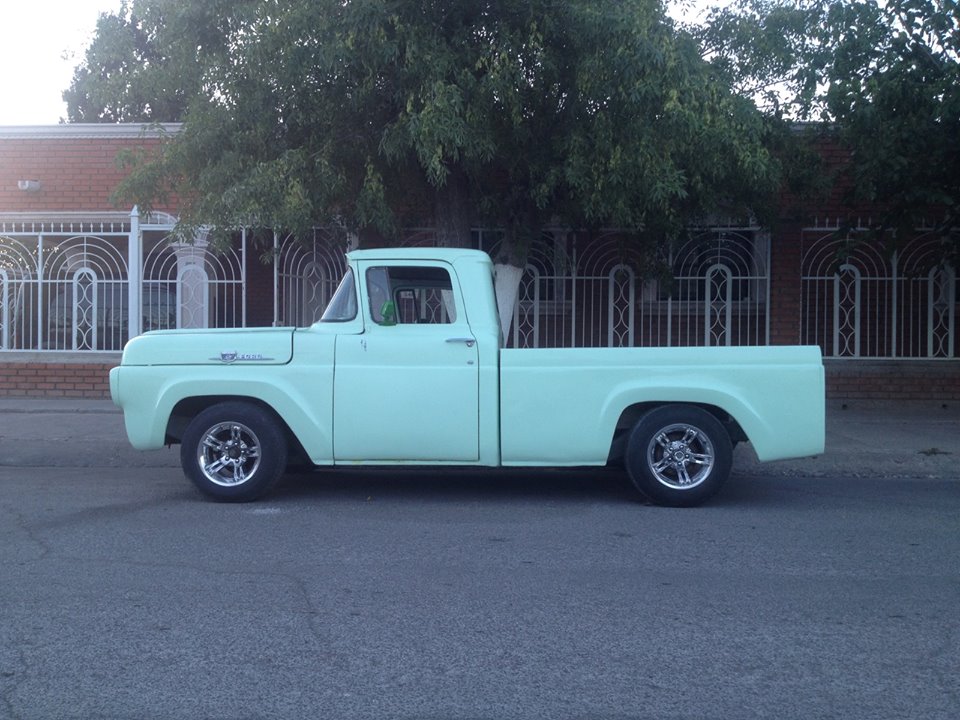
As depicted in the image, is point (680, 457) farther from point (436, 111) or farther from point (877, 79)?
point (877, 79)

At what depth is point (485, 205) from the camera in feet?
39.2

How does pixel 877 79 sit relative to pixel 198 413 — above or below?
above

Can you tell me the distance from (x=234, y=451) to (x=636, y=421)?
325 cm

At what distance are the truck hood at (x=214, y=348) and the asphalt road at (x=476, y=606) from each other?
119 centimetres

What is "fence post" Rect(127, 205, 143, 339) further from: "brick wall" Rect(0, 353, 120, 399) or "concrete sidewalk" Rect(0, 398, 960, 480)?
"concrete sidewalk" Rect(0, 398, 960, 480)

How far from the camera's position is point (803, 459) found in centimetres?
1088

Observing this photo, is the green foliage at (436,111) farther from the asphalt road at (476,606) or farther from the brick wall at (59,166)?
the brick wall at (59,166)

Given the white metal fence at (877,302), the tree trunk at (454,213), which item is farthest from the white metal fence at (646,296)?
the tree trunk at (454,213)

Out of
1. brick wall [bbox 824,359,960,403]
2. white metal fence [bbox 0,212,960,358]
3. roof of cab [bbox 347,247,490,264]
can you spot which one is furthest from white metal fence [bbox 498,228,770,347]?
roof of cab [bbox 347,247,490,264]

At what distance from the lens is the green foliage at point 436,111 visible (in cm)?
1012

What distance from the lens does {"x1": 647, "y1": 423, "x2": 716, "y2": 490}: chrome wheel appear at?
28.5 ft

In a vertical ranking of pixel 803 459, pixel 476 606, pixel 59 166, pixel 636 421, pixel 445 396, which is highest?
pixel 59 166

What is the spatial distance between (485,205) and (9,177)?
26.6ft

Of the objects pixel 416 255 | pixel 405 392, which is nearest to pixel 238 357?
pixel 405 392
